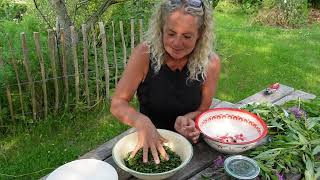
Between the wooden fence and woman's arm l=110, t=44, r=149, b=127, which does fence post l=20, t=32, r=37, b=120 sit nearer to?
the wooden fence

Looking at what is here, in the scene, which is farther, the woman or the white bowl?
the woman

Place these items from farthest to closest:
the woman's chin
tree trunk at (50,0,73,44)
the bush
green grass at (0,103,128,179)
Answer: the bush, tree trunk at (50,0,73,44), green grass at (0,103,128,179), the woman's chin

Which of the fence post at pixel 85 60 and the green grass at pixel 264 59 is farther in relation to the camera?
the green grass at pixel 264 59

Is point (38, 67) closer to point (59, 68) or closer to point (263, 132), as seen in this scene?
point (59, 68)

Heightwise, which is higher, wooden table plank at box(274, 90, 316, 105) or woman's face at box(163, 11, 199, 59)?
woman's face at box(163, 11, 199, 59)

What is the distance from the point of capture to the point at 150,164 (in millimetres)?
1934

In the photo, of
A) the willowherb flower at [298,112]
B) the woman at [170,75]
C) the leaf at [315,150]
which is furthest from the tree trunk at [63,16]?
the leaf at [315,150]

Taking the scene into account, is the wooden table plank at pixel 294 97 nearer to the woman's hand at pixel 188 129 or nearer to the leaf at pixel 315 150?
the leaf at pixel 315 150

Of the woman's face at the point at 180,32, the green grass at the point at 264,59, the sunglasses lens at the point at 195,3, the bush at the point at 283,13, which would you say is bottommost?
the green grass at the point at 264,59

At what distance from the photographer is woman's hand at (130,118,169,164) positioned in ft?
6.37

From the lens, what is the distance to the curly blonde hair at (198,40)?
2.13 meters

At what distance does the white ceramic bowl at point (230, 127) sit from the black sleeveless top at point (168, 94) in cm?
20

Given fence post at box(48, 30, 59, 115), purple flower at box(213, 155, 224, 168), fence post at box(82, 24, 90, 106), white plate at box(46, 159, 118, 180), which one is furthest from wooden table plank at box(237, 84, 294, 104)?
fence post at box(48, 30, 59, 115)

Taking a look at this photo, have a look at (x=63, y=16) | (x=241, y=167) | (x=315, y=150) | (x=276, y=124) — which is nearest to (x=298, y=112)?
(x=276, y=124)
